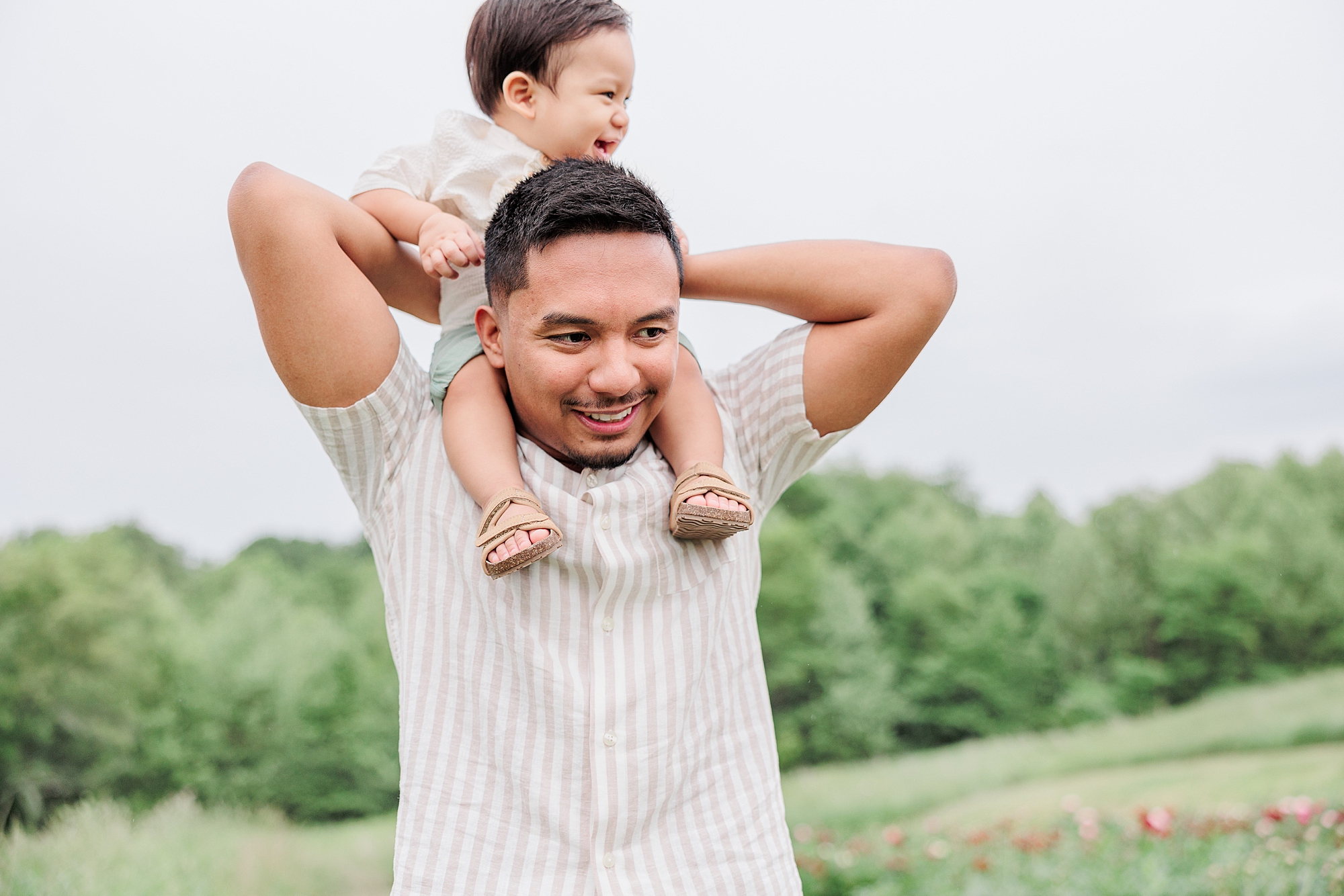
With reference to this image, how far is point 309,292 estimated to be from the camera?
1.19 meters

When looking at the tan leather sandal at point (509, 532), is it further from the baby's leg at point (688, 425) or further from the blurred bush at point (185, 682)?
the blurred bush at point (185, 682)

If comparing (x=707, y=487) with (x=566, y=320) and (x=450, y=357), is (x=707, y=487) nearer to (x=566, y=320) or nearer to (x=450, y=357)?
(x=566, y=320)

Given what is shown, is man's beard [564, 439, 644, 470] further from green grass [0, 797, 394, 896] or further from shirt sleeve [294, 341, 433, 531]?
green grass [0, 797, 394, 896]

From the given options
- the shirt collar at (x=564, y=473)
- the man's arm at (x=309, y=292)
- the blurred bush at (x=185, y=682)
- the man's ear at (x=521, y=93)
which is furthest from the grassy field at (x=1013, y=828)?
the man's arm at (x=309, y=292)

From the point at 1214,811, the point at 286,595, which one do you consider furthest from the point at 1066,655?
the point at 286,595

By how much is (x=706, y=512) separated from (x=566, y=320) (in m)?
0.28

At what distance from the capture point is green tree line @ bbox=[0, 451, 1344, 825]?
5.65 meters

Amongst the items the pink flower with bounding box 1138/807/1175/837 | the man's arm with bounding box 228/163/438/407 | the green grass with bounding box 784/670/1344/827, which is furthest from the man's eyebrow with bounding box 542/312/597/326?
the green grass with bounding box 784/670/1344/827

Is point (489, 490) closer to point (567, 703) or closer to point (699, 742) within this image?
point (567, 703)

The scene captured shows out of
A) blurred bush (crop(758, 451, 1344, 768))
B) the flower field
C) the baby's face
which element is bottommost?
the flower field

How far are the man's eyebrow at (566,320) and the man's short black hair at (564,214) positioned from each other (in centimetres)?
6

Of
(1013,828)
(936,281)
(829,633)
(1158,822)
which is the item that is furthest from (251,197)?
(829,633)

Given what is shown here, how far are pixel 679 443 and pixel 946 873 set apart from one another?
439cm

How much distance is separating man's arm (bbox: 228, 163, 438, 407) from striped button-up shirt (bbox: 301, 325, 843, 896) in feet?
0.13
